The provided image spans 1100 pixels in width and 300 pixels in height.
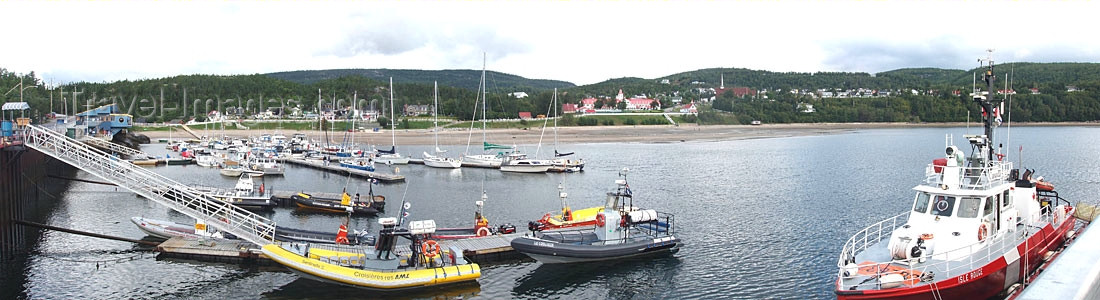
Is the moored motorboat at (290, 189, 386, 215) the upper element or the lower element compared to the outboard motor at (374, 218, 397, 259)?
lower

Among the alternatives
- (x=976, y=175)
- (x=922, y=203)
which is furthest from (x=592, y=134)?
(x=922, y=203)

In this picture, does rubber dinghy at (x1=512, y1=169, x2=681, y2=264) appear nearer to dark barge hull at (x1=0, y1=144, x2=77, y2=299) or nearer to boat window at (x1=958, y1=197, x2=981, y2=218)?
boat window at (x1=958, y1=197, x2=981, y2=218)

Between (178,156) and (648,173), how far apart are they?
5537 centimetres

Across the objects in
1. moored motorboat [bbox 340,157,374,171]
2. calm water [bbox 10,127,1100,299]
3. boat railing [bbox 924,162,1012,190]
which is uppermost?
boat railing [bbox 924,162,1012,190]

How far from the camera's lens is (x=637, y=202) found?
47344 millimetres

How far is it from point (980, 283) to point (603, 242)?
13.4 meters

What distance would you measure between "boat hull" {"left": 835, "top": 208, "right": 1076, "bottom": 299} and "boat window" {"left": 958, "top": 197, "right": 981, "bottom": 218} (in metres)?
1.39

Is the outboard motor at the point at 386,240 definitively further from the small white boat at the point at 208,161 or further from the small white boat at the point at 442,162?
the small white boat at the point at 208,161

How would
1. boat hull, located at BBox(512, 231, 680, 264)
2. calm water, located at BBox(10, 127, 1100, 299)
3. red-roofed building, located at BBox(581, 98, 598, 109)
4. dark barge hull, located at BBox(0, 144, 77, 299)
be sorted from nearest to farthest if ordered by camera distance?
1. calm water, located at BBox(10, 127, 1100, 299)
2. dark barge hull, located at BBox(0, 144, 77, 299)
3. boat hull, located at BBox(512, 231, 680, 264)
4. red-roofed building, located at BBox(581, 98, 598, 109)

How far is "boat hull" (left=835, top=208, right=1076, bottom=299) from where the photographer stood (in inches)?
Result: 688

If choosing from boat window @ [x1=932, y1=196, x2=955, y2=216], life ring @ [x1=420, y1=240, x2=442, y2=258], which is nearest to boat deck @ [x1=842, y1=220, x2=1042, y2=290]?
boat window @ [x1=932, y1=196, x2=955, y2=216]

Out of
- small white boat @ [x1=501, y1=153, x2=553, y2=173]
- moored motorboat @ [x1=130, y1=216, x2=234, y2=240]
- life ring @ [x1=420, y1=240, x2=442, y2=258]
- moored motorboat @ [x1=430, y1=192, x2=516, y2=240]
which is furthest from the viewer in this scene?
small white boat @ [x1=501, y1=153, x2=553, y2=173]

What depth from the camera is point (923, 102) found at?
178500 mm

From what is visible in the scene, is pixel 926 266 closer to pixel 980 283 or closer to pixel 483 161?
pixel 980 283
